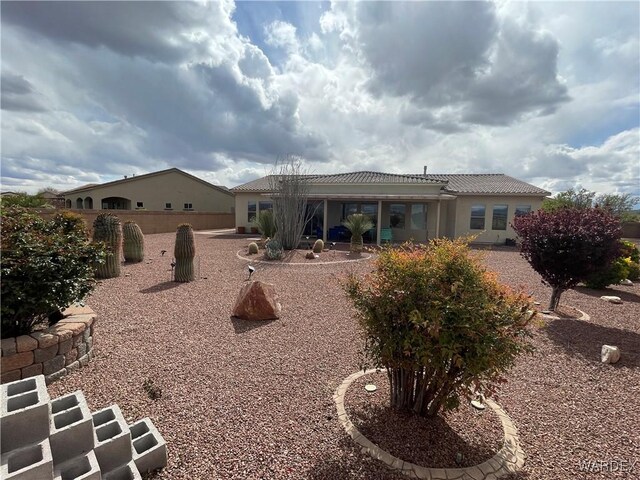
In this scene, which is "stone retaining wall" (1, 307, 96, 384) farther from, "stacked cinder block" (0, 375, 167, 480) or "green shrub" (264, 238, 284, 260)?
"green shrub" (264, 238, 284, 260)

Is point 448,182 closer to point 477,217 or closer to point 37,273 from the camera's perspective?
point 477,217

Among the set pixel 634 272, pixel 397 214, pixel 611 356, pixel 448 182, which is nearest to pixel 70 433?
pixel 611 356

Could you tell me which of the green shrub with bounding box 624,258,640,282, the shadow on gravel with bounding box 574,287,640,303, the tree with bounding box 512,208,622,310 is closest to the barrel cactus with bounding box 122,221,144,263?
the tree with bounding box 512,208,622,310

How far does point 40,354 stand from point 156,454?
1.96 metres

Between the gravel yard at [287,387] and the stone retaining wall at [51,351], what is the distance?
0.56 feet

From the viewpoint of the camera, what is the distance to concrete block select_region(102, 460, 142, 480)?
1.99 meters

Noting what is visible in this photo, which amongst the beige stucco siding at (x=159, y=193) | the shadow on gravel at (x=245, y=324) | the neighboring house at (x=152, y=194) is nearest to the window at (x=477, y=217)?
the shadow on gravel at (x=245, y=324)

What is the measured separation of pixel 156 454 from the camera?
2.22 meters

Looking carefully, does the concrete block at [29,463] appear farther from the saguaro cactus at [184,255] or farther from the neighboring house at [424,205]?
the neighboring house at [424,205]

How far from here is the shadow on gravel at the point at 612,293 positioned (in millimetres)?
7792

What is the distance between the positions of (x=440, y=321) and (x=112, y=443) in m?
2.47

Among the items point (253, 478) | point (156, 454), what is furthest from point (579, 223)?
point (156, 454)

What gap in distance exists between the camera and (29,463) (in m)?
1.73

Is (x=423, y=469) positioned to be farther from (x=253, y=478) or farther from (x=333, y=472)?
(x=253, y=478)
